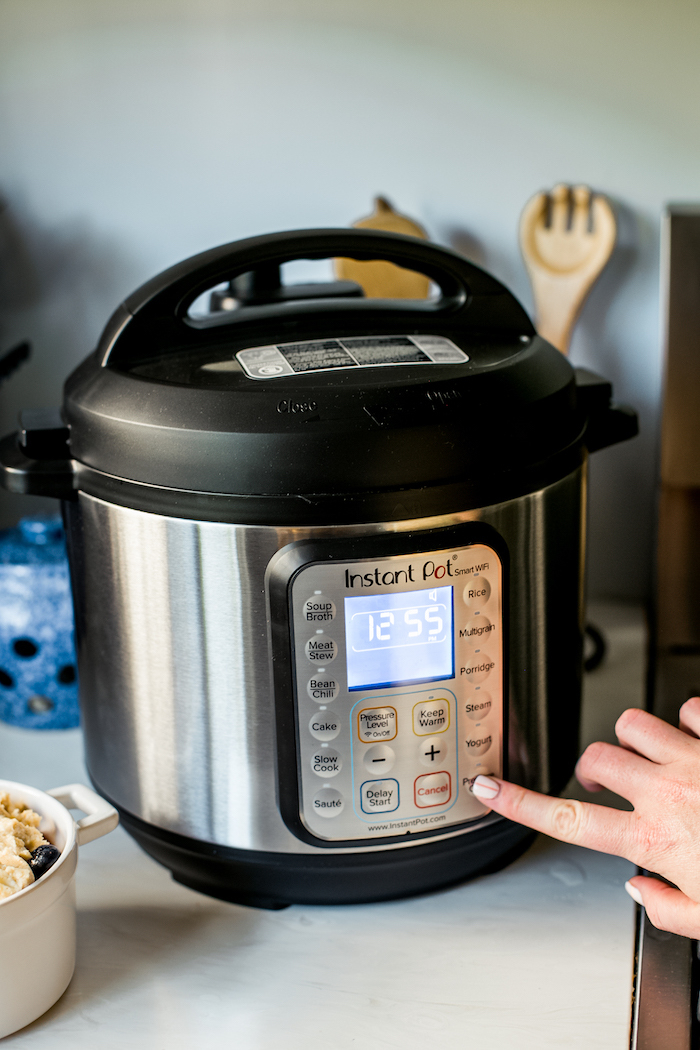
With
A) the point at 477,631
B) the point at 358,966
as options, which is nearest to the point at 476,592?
the point at 477,631

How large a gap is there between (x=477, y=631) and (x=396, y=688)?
2.2 inches

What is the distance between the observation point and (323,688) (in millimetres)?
533

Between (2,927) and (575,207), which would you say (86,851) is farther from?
(575,207)

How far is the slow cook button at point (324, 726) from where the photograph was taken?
54 cm

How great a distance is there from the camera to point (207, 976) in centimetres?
56

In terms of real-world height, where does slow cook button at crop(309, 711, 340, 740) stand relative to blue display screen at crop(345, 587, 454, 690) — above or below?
below

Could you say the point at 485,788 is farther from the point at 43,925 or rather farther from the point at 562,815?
the point at 43,925

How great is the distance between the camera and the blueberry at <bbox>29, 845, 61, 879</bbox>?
20.2 inches

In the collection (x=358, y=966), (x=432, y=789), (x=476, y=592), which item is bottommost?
(x=358, y=966)

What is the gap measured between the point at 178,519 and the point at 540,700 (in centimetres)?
25

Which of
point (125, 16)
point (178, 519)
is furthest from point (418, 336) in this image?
point (125, 16)

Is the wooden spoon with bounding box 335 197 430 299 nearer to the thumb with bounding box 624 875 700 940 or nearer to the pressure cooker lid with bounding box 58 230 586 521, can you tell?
the pressure cooker lid with bounding box 58 230 586 521

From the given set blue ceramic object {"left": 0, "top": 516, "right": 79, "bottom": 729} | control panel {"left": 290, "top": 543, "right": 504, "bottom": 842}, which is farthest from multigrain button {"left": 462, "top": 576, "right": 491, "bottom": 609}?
blue ceramic object {"left": 0, "top": 516, "right": 79, "bottom": 729}

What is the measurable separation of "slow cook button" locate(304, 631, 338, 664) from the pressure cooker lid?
0.07m
